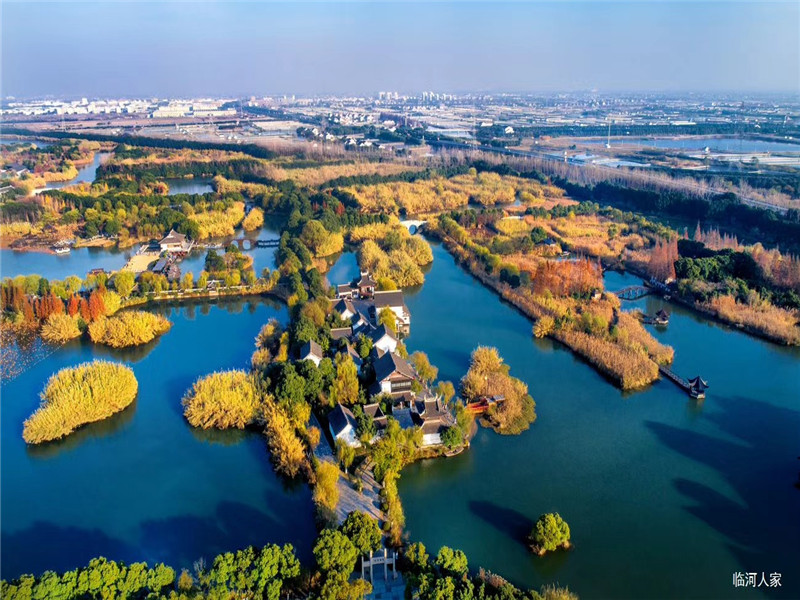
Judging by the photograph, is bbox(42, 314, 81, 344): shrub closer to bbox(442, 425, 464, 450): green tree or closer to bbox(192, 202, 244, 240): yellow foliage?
bbox(192, 202, 244, 240): yellow foliage

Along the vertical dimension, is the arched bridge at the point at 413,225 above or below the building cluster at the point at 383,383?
above

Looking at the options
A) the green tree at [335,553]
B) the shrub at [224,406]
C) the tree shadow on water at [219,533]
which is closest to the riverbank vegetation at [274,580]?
the green tree at [335,553]

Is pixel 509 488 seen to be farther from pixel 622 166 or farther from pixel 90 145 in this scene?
pixel 90 145

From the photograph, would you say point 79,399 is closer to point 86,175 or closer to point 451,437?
point 451,437

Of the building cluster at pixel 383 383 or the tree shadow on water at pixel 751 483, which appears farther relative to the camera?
the building cluster at pixel 383 383

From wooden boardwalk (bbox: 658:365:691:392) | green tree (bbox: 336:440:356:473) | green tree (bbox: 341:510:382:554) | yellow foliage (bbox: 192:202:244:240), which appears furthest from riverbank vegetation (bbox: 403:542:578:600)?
yellow foliage (bbox: 192:202:244:240)

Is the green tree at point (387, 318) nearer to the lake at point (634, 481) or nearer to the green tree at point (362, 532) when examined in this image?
the lake at point (634, 481)

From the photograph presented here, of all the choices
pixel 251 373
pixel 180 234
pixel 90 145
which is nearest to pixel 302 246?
pixel 180 234
